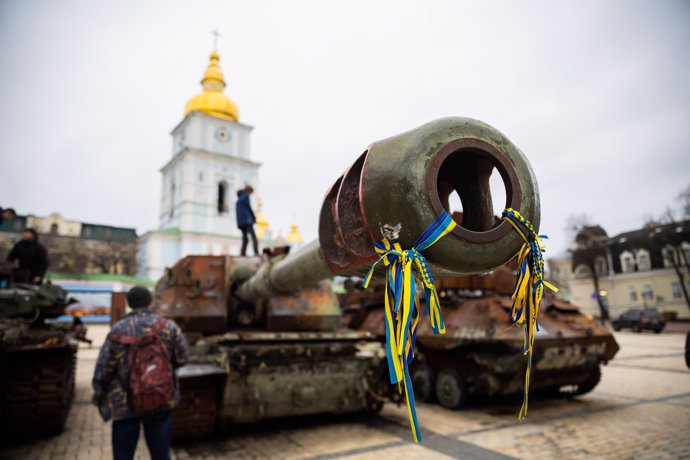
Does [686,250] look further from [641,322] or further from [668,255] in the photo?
[641,322]

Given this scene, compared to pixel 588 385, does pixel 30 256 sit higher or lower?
higher

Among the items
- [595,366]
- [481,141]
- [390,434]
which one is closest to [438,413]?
[390,434]

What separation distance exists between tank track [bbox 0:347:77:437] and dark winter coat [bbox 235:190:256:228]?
3216 millimetres

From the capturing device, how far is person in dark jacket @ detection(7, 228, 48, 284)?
23.2 feet

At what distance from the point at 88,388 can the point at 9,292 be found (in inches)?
155

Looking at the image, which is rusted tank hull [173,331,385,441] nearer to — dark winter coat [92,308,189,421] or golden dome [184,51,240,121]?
dark winter coat [92,308,189,421]

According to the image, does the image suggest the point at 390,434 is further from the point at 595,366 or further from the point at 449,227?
the point at 449,227

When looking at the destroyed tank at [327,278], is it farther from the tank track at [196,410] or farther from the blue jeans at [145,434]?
the blue jeans at [145,434]

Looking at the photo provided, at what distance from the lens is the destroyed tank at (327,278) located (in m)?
1.61

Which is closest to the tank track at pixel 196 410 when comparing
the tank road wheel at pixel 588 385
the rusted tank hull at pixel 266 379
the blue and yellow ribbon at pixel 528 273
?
the rusted tank hull at pixel 266 379

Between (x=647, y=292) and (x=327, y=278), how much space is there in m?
39.8

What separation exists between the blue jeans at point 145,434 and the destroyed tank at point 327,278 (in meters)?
1.23

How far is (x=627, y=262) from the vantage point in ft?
123

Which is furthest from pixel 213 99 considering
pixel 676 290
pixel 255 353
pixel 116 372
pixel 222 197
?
pixel 116 372
